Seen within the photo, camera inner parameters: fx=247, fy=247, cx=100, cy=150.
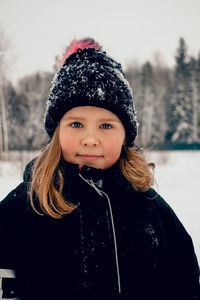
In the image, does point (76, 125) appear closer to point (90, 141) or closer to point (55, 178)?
point (90, 141)

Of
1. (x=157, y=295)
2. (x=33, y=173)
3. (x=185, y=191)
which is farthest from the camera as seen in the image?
(x=185, y=191)

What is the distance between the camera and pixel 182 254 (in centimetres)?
165

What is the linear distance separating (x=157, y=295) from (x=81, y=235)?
1.93ft

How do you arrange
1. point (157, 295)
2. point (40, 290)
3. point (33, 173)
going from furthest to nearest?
point (33, 173)
point (157, 295)
point (40, 290)

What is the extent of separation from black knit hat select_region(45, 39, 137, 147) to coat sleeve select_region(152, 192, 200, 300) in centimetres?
69

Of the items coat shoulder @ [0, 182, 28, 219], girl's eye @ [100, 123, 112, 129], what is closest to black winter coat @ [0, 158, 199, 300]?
coat shoulder @ [0, 182, 28, 219]

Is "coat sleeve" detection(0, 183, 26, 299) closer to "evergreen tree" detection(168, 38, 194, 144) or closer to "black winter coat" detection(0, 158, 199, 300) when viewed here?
"black winter coat" detection(0, 158, 199, 300)

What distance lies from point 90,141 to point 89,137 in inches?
1.1

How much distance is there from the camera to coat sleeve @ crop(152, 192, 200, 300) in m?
1.59

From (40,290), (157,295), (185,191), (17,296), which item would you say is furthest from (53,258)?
(185,191)

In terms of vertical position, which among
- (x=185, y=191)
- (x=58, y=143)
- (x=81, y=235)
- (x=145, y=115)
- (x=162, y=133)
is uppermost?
(x=145, y=115)

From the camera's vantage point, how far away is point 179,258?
5.40ft

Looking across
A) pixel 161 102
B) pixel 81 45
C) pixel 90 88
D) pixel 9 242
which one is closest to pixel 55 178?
pixel 9 242

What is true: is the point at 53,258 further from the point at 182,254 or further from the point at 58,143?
the point at 182,254
